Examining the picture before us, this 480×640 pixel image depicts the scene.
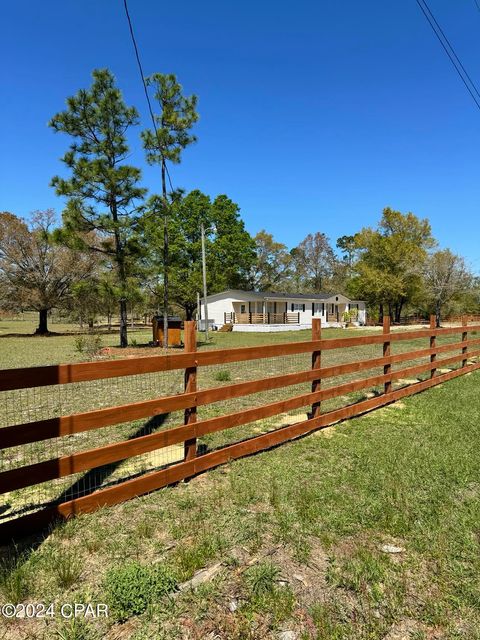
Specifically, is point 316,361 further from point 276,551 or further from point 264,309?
point 264,309

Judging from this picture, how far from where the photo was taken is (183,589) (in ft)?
7.20

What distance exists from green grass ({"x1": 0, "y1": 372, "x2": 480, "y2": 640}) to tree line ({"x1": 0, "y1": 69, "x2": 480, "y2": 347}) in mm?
14408

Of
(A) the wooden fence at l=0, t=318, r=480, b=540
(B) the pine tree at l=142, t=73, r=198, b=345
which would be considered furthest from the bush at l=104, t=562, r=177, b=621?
(B) the pine tree at l=142, t=73, r=198, b=345

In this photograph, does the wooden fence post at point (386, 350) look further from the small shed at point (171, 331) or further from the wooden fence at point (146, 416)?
the small shed at point (171, 331)

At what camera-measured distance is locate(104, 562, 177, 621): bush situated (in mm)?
2031

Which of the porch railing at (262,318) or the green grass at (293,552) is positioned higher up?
the porch railing at (262,318)

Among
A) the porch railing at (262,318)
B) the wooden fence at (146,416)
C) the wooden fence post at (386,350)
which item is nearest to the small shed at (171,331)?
the wooden fence post at (386,350)

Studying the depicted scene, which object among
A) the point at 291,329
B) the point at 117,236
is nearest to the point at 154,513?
the point at 117,236

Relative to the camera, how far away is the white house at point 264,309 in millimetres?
37438

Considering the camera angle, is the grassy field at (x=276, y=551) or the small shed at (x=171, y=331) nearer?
the grassy field at (x=276, y=551)

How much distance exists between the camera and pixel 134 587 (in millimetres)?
2133

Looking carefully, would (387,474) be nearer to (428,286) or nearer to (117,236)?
(117,236)

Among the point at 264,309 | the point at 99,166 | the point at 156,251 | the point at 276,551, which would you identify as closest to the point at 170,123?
the point at 99,166

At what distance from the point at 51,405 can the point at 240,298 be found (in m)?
32.0
